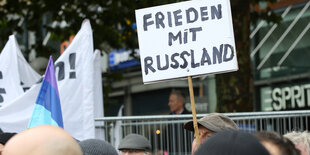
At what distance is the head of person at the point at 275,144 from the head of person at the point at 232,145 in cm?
47

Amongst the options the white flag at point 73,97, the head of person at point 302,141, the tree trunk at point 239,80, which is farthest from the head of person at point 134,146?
the tree trunk at point 239,80

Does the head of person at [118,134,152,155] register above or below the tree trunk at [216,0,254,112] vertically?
below

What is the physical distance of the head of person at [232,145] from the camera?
2.24m

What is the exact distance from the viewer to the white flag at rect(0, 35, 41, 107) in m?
7.95

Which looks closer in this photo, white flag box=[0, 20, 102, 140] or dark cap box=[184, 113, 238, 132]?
dark cap box=[184, 113, 238, 132]

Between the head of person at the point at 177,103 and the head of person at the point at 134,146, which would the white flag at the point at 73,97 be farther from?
the head of person at the point at 177,103

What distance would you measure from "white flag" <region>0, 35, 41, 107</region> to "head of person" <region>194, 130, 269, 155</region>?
5771 mm

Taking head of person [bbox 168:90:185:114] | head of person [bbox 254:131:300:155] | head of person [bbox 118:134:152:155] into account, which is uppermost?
head of person [bbox 168:90:185:114]

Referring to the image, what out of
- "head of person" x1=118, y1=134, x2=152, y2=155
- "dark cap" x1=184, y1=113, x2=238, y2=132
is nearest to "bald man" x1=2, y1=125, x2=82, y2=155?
"dark cap" x1=184, y1=113, x2=238, y2=132

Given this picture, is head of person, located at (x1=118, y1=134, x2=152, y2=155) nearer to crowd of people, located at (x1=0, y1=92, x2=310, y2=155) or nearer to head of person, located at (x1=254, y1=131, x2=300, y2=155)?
crowd of people, located at (x1=0, y1=92, x2=310, y2=155)

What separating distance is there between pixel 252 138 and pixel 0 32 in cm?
1157

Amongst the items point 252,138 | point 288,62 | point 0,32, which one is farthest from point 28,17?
point 252,138

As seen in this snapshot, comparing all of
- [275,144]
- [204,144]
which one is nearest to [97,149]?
[275,144]

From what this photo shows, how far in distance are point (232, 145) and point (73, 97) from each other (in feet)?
17.6
